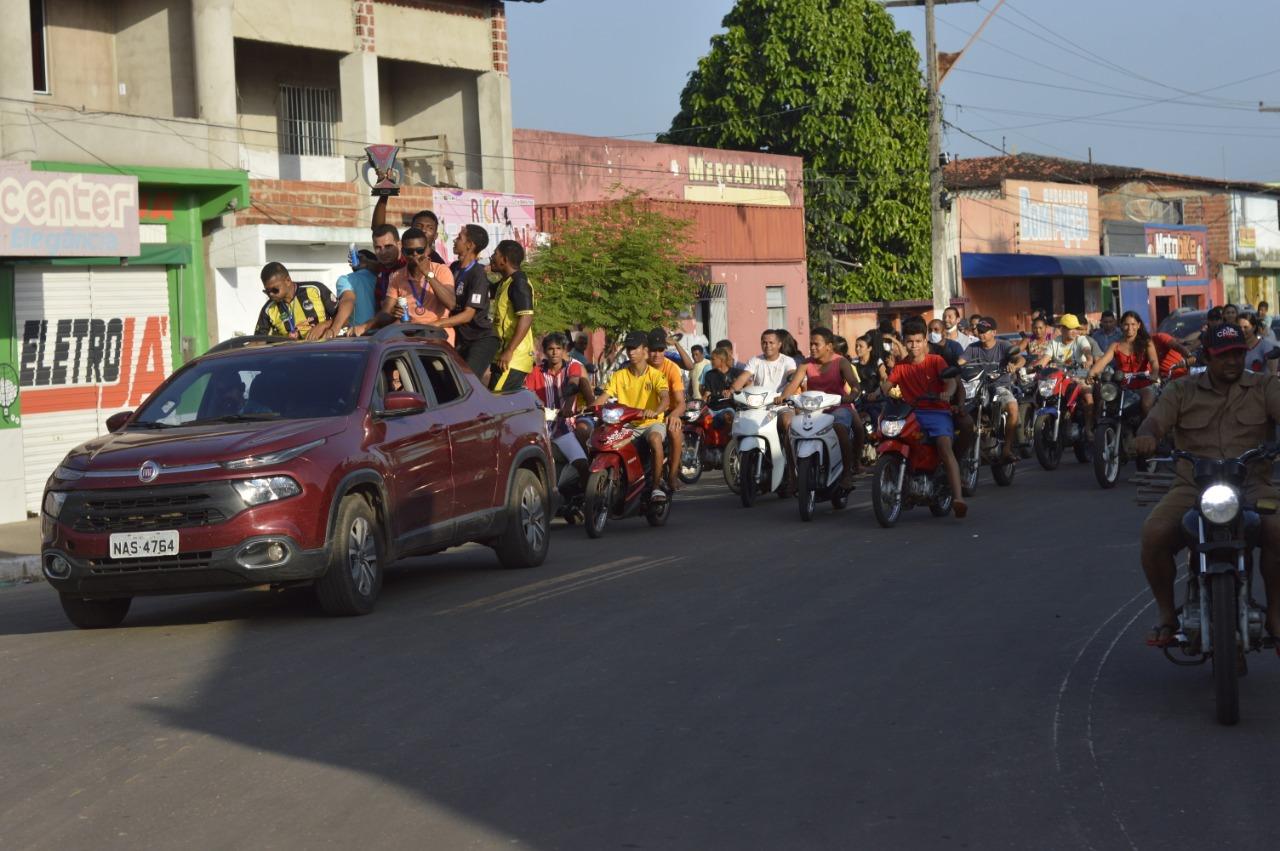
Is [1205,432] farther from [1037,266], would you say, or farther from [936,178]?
[1037,266]

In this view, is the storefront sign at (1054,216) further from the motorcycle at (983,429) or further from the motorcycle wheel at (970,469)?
the motorcycle wheel at (970,469)

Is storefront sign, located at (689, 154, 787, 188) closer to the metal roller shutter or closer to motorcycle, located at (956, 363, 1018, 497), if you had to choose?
the metal roller shutter

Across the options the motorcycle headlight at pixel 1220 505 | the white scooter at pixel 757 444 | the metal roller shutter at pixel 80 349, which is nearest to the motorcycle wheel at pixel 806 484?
the white scooter at pixel 757 444

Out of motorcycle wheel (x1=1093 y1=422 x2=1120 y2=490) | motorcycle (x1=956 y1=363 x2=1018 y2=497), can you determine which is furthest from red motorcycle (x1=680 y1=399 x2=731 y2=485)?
motorcycle wheel (x1=1093 y1=422 x2=1120 y2=490)

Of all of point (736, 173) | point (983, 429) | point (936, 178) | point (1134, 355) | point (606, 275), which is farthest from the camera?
point (736, 173)

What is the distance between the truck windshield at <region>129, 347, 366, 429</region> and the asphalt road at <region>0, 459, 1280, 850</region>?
1.27 meters

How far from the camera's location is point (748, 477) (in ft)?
59.6

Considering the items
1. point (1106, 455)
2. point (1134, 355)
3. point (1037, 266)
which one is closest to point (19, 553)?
point (1106, 455)

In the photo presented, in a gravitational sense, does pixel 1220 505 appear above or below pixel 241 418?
below

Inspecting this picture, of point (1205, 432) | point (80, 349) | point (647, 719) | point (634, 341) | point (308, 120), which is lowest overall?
point (647, 719)

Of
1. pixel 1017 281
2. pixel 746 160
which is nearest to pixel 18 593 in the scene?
pixel 746 160

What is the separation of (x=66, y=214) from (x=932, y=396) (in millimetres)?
10471

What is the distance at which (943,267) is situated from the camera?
40.0 m

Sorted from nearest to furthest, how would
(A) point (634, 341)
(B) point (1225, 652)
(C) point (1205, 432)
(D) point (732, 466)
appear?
1. (B) point (1225, 652)
2. (C) point (1205, 432)
3. (A) point (634, 341)
4. (D) point (732, 466)
